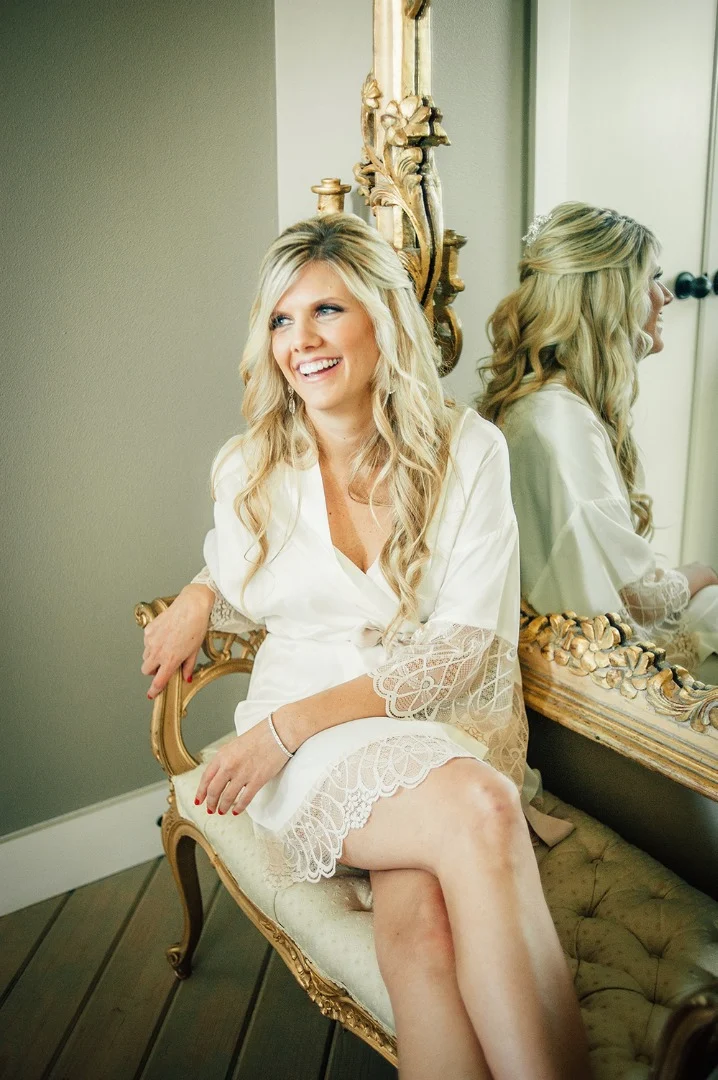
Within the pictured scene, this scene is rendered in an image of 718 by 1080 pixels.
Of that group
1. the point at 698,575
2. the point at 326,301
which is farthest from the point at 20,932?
the point at 698,575

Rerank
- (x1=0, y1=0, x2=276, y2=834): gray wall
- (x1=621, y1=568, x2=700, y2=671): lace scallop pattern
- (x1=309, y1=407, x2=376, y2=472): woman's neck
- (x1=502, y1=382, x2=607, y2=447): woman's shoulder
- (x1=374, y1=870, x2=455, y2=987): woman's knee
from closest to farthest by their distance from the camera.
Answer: (x1=374, y1=870, x2=455, y2=987): woman's knee, (x1=621, y1=568, x2=700, y2=671): lace scallop pattern, (x1=502, y1=382, x2=607, y2=447): woman's shoulder, (x1=309, y1=407, x2=376, y2=472): woman's neck, (x1=0, y1=0, x2=276, y2=834): gray wall

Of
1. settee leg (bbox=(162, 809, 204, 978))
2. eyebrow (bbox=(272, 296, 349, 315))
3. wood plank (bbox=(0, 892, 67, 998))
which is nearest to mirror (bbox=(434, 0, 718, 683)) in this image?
eyebrow (bbox=(272, 296, 349, 315))

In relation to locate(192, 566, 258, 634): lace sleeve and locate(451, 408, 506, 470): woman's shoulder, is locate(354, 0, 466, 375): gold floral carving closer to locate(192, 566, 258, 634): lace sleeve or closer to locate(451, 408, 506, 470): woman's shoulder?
locate(451, 408, 506, 470): woman's shoulder

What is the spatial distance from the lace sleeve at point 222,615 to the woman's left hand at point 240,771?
37 centimetres

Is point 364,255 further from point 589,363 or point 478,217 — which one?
point 589,363

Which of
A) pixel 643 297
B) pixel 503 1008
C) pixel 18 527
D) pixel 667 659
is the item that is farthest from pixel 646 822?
pixel 18 527

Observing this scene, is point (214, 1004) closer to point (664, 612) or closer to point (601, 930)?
point (601, 930)

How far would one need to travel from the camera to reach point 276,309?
58.1 inches

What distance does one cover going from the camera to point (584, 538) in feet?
4.78

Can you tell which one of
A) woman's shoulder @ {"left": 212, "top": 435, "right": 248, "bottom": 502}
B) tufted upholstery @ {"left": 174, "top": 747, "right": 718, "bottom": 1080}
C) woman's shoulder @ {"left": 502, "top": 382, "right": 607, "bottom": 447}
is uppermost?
woman's shoulder @ {"left": 502, "top": 382, "right": 607, "bottom": 447}

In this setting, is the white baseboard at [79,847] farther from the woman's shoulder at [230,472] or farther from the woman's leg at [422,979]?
the woman's leg at [422,979]

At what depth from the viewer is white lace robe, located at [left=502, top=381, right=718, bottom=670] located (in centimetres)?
132

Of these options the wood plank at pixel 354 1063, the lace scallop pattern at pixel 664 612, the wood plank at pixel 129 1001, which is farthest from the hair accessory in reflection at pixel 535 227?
the wood plank at pixel 129 1001

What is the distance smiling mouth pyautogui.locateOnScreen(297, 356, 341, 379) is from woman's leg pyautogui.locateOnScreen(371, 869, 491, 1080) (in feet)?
2.83
